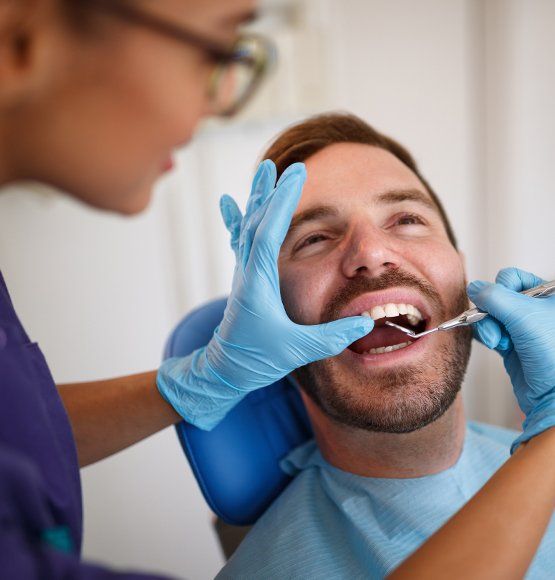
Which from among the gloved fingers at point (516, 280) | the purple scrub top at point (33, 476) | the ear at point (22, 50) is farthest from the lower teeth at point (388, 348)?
the ear at point (22, 50)

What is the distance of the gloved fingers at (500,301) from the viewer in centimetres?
92

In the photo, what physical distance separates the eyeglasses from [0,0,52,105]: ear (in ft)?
0.18

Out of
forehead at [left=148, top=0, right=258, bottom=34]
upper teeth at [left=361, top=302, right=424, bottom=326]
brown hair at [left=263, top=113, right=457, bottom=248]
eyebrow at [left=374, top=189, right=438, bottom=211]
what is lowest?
upper teeth at [left=361, top=302, right=424, bottom=326]

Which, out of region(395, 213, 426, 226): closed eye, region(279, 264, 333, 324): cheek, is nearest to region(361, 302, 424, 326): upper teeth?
region(279, 264, 333, 324): cheek

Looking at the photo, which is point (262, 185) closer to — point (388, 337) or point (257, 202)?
point (257, 202)

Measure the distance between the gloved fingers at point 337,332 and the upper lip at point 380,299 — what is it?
9cm

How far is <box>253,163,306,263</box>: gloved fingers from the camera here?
35.8 inches

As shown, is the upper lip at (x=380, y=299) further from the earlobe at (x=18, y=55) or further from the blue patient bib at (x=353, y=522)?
the earlobe at (x=18, y=55)

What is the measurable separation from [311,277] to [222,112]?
20.2 inches

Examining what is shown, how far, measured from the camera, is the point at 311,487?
118cm

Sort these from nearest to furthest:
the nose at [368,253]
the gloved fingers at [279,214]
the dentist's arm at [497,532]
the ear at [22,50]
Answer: the ear at [22,50]
the dentist's arm at [497,532]
the gloved fingers at [279,214]
the nose at [368,253]

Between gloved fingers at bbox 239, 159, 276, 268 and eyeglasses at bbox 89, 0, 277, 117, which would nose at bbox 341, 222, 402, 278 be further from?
eyeglasses at bbox 89, 0, 277, 117

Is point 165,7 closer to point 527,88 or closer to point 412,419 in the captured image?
point 412,419

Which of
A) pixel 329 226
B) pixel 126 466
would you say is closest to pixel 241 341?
pixel 329 226
